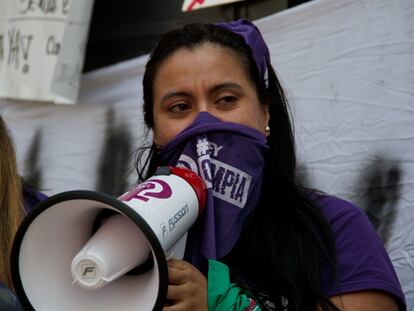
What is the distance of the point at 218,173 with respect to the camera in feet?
4.79

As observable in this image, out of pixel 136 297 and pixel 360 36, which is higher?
pixel 360 36

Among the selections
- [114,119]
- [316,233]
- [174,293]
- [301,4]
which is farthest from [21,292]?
[114,119]

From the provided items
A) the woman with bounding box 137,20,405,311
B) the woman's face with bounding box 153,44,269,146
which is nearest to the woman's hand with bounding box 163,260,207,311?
the woman with bounding box 137,20,405,311

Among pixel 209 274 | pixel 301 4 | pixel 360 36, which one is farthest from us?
pixel 301 4

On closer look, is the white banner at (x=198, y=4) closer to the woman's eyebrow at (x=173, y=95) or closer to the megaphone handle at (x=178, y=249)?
the woman's eyebrow at (x=173, y=95)

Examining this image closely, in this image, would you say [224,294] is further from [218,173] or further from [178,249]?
[218,173]

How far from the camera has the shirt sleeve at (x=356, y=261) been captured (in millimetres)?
1393

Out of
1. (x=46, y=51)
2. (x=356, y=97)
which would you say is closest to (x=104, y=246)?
(x=356, y=97)

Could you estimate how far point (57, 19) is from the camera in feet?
9.52

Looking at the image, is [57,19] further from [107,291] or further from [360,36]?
[107,291]

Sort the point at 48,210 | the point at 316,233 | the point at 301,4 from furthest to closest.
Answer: the point at 301,4
the point at 316,233
the point at 48,210

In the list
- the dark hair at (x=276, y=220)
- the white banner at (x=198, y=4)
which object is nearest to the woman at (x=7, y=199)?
the dark hair at (x=276, y=220)

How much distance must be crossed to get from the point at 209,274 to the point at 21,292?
0.34 meters

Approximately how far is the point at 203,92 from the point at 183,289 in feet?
1.67
